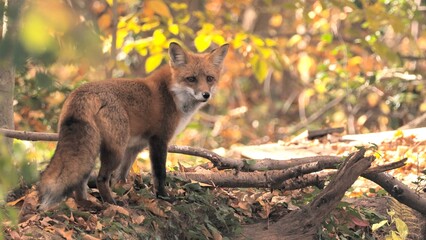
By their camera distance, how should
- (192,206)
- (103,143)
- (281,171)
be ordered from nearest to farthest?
(103,143) → (192,206) → (281,171)

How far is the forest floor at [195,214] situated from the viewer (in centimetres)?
437

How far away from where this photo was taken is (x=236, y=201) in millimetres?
5738

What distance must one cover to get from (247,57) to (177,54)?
15.5ft

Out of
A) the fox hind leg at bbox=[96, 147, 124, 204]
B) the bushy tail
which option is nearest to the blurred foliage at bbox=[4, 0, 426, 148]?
the bushy tail

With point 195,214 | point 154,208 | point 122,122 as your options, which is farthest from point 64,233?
point 195,214

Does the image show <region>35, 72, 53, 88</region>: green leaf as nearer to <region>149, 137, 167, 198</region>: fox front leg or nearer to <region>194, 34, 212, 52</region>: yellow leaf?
<region>149, 137, 167, 198</region>: fox front leg

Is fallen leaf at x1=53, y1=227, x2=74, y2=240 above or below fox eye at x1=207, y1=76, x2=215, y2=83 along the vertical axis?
below

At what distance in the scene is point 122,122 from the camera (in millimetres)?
4895

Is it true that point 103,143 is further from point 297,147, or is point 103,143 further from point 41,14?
point 297,147

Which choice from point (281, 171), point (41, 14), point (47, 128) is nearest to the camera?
point (41, 14)

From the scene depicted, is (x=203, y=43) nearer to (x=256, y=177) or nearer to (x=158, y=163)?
(x=256, y=177)

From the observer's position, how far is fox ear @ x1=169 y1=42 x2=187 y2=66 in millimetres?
5980

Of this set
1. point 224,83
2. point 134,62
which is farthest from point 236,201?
point 224,83

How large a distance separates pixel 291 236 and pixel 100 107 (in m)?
1.71
